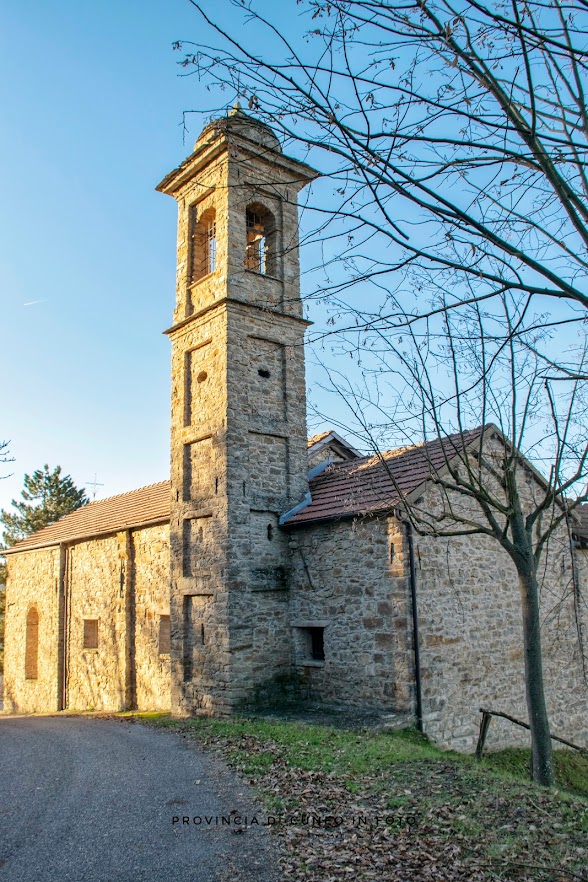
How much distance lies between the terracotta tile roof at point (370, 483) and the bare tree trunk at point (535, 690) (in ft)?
8.70

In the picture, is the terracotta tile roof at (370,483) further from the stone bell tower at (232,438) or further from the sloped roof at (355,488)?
the stone bell tower at (232,438)

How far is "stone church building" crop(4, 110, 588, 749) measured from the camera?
1089 cm

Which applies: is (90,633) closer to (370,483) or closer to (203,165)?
(370,483)

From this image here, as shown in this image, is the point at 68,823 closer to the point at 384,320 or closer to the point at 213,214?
the point at 384,320

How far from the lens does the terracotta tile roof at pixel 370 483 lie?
436 inches

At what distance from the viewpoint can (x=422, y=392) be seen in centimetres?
841

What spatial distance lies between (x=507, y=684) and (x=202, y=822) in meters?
7.74

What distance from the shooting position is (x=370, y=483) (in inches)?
465

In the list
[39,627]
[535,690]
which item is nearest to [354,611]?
[535,690]

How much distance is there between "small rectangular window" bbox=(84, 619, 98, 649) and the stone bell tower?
597 cm

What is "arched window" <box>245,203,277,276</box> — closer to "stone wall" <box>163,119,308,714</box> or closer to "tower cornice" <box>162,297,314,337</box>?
"stone wall" <box>163,119,308,714</box>

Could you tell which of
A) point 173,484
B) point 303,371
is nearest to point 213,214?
point 303,371

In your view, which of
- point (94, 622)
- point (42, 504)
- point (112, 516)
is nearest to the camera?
point (94, 622)

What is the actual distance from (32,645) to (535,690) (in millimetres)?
17252
